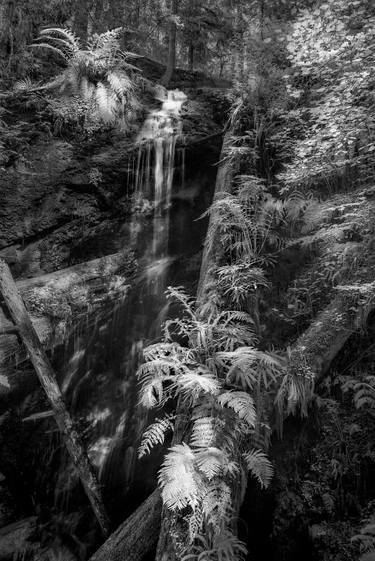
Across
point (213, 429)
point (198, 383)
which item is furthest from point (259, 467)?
point (198, 383)

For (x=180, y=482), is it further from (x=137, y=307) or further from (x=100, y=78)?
(x=100, y=78)

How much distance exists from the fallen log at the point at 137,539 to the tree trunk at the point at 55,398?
2.99ft

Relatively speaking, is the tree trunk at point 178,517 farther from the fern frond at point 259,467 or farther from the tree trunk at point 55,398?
the tree trunk at point 55,398

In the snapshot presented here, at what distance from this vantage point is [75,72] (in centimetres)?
820

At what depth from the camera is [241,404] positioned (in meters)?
3.25

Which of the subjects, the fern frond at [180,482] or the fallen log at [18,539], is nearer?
the fern frond at [180,482]

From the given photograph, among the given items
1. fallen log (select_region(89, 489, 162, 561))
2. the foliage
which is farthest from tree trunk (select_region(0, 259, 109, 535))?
the foliage

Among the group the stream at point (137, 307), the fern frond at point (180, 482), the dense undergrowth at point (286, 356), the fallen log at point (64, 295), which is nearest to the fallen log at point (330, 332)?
the dense undergrowth at point (286, 356)

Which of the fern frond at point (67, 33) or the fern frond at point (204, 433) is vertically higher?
the fern frond at point (67, 33)

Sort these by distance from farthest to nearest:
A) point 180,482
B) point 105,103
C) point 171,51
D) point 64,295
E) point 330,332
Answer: point 171,51, point 105,103, point 64,295, point 330,332, point 180,482

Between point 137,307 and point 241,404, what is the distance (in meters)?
3.99

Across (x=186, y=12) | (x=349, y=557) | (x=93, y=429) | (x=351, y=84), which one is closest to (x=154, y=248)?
(x=93, y=429)

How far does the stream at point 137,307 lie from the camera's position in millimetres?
5188

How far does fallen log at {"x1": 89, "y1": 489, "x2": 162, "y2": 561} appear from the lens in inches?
141
